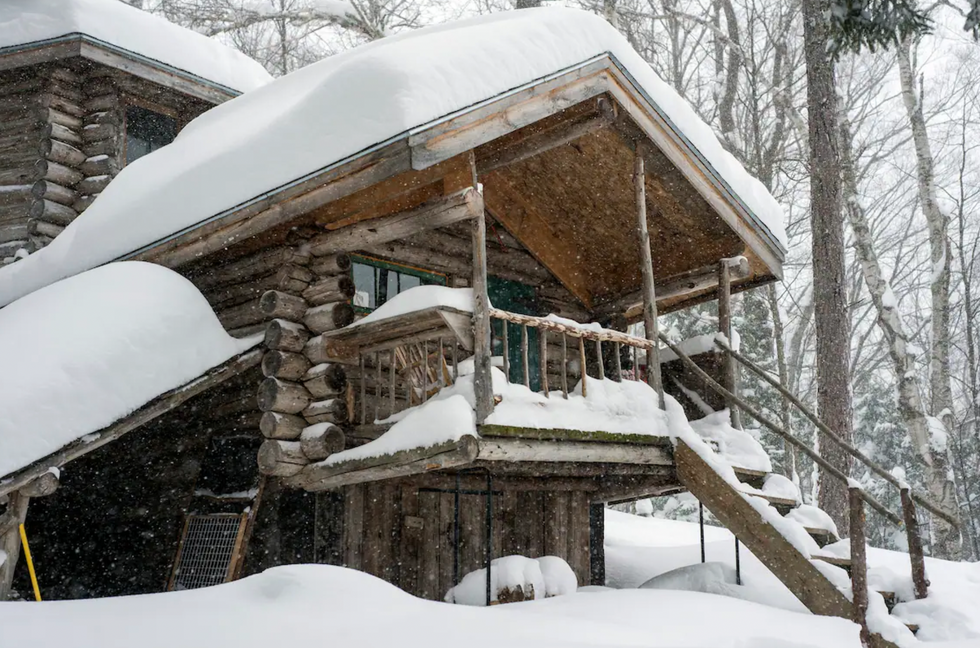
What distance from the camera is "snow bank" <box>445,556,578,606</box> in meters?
7.74

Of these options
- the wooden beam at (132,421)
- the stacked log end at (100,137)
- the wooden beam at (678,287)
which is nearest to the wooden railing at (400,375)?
the wooden beam at (132,421)

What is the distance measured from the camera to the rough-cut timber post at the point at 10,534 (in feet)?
21.4

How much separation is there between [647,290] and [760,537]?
2.51m

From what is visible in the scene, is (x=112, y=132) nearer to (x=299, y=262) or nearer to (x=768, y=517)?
(x=299, y=262)

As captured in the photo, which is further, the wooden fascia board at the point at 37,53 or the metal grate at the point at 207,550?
the wooden fascia board at the point at 37,53

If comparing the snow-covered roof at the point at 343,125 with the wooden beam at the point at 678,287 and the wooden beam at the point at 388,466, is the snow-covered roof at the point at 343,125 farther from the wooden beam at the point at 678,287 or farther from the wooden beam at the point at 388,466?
the wooden beam at the point at 388,466

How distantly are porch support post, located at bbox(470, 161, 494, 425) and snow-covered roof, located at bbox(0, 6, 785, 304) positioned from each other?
1.01m

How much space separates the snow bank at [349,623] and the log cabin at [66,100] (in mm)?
7935

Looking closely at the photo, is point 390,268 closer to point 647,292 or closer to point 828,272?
point 647,292

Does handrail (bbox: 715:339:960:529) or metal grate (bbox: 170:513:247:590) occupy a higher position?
handrail (bbox: 715:339:960:529)

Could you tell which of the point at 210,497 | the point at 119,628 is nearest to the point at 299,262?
the point at 210,497

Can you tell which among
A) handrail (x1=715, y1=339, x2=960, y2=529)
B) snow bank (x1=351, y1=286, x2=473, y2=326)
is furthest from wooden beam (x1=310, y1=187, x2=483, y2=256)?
handrail (x1=715, y1=339, x2=960, y2=529)

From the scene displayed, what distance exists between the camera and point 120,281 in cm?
819

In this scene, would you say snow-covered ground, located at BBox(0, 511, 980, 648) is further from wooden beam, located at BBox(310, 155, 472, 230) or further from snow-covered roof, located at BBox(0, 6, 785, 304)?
snow-covered roof, located at BBox(0, 6, 785, 304)
